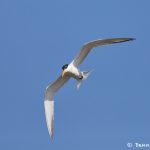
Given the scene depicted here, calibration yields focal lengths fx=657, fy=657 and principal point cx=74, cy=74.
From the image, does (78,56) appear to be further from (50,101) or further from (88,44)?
(50,101)

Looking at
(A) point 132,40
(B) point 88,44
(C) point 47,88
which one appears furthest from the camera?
(C) point 47,88

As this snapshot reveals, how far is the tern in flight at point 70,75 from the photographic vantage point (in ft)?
81.4

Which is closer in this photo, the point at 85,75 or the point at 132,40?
the point at 132,40

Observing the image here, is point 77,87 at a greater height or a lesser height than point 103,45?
lesser

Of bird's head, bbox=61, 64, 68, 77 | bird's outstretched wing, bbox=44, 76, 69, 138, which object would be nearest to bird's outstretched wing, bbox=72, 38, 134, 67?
bird's head, bbox=61, 64, 68, 77

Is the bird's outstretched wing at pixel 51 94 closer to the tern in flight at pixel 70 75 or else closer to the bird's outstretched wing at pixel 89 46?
the tern in flight at pixel 70 75

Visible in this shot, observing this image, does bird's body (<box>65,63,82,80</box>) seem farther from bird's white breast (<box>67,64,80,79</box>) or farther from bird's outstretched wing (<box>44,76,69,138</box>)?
bird's outstretched wing (<box>44,76,69,138</box>)

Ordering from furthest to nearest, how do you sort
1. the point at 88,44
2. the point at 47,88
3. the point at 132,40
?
the point at 47,88 → the point at 88,44 → the point at 132,40

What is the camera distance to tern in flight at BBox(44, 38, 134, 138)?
81.4 ft

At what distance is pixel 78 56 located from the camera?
26.0 metres

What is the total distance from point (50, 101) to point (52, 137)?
2.16 meters

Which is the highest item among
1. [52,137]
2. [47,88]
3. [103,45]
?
[103,45]

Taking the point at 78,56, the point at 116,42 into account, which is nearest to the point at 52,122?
the point at 78,56

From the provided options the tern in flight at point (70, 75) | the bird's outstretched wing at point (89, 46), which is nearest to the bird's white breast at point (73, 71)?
the tern in flight at point (70, 75)
